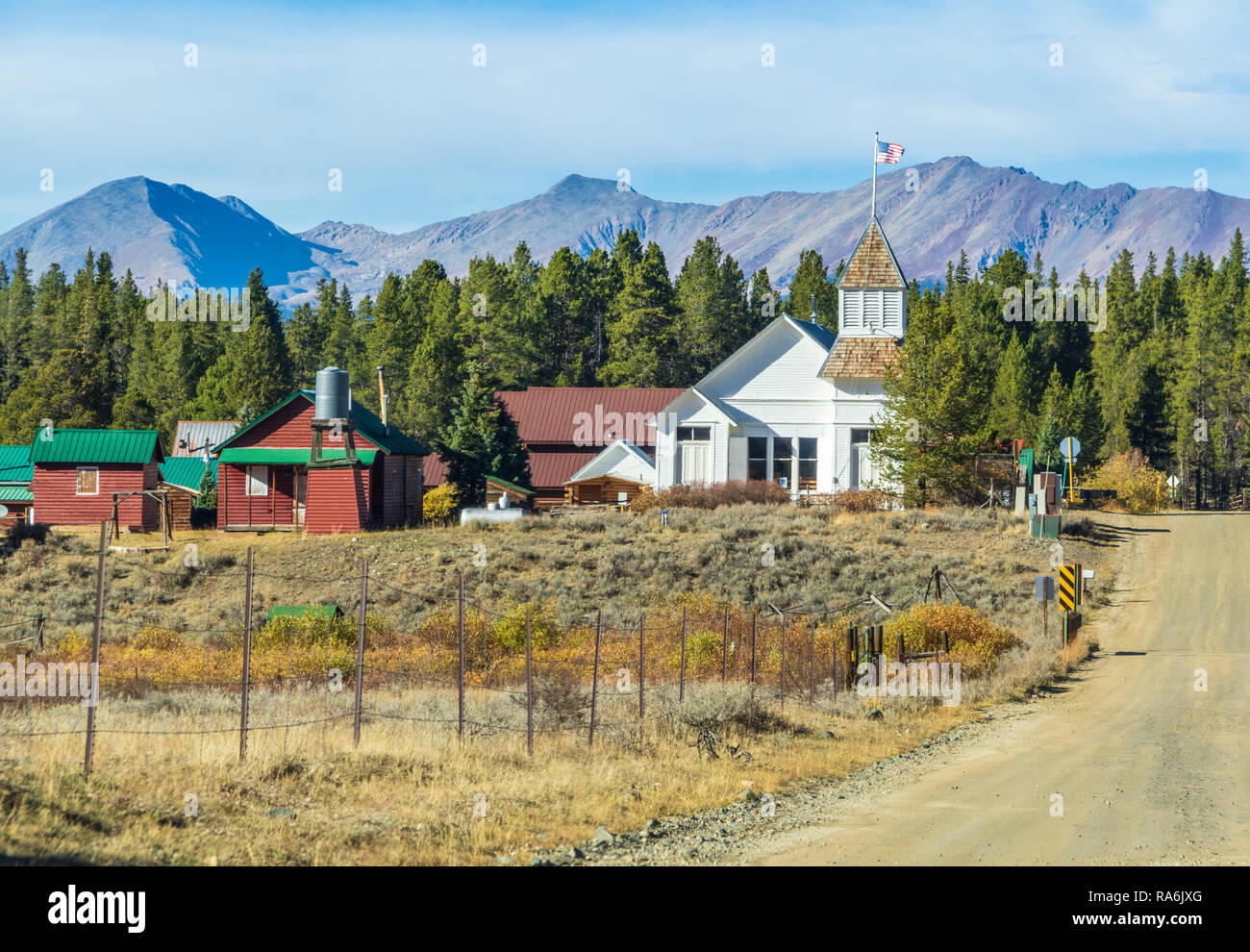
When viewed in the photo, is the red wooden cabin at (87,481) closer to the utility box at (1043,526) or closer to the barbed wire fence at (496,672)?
the barbed wire fence at (496,672)

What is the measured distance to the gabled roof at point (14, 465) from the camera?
54.0 m

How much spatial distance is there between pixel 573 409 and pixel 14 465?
89.4 ft

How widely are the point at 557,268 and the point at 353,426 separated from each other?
158ft

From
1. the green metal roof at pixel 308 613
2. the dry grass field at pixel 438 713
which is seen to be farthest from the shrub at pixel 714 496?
the green metal roof at pixel 308 613

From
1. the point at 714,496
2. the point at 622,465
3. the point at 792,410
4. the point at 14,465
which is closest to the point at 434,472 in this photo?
the point at 622,465

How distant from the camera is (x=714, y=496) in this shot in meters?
49.2

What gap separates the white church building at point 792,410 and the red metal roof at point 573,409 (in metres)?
10.8

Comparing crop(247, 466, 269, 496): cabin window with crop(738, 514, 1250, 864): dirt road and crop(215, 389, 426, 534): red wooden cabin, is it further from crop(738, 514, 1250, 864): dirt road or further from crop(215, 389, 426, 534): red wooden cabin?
crop(738, 514, 1250, 864): dirt road

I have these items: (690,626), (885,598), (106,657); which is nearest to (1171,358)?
(885,598)

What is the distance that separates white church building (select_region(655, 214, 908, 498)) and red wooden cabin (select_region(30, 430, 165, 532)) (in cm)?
2162

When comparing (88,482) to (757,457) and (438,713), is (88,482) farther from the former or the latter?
(438,713)

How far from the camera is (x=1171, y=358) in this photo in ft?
288

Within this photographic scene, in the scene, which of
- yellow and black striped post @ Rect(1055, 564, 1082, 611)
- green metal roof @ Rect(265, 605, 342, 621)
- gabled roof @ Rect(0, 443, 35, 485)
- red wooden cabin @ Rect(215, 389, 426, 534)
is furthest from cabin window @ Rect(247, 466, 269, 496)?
yellow and black striped post @ Rect(1055, 564, 1082, 611)
